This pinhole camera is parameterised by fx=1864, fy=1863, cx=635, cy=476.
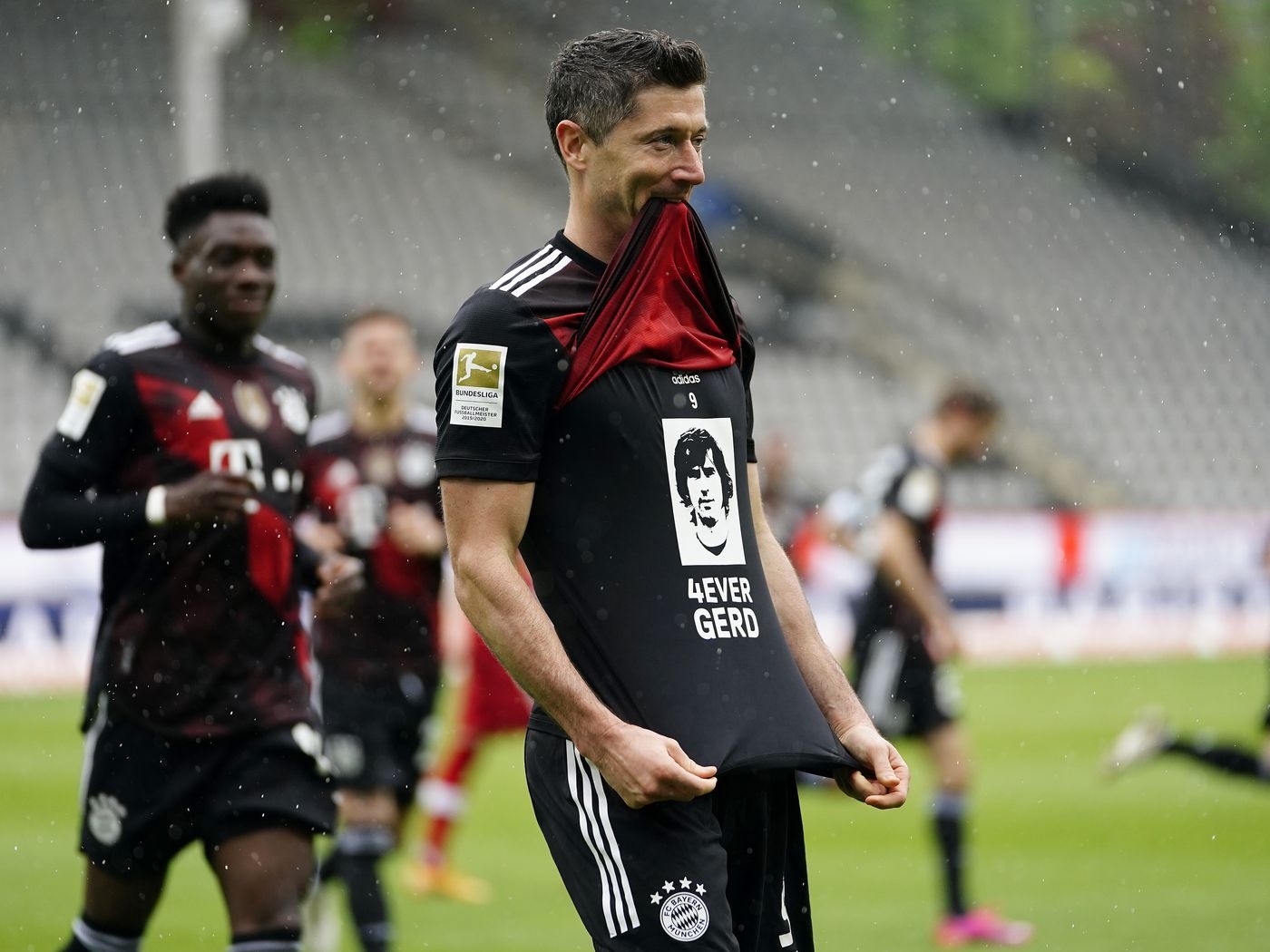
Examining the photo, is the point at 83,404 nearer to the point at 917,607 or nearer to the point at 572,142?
the point at 572,142

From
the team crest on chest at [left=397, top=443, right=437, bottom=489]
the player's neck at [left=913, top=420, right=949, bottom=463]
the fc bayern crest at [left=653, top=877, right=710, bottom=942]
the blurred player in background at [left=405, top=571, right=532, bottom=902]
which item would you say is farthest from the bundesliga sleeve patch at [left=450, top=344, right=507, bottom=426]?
the player's neck at [left=913, top=420, right=949, bottom=463]

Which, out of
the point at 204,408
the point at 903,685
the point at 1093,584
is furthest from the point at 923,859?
the point at 1093,584

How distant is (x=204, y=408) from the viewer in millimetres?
4430

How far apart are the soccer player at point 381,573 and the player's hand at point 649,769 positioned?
4.02 m

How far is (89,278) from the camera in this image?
2152 centimetres

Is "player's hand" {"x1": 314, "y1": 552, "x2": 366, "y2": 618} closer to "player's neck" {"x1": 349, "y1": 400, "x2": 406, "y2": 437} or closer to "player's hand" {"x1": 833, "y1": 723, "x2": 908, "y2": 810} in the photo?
"player's hand" {"x1": 833, "y1": 723, "x2": 908, "y2": 810}

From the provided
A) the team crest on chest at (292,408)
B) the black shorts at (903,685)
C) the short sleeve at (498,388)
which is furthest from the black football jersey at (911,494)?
the short sleeve at (498,388)

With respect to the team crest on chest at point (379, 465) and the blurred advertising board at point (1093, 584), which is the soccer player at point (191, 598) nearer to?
the team crest on chest at point (379, 465)

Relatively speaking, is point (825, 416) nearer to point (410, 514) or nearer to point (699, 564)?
point (410, 514)

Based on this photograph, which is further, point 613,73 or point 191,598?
point 191,598

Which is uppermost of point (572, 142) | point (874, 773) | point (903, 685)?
point (572, 142)

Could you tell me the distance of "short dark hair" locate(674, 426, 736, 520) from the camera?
9.77 feet

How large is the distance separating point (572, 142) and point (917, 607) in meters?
5.33

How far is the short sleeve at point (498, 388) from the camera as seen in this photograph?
288 centimetres
